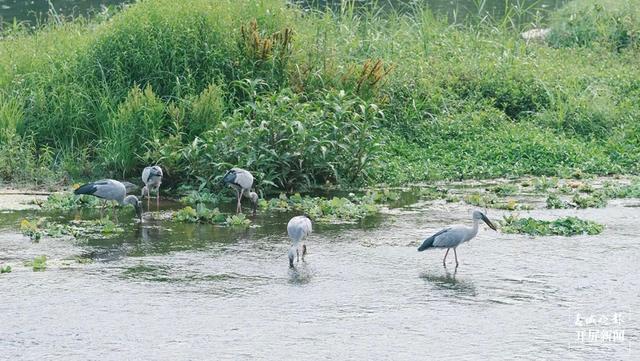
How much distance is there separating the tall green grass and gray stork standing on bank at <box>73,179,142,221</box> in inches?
45.5

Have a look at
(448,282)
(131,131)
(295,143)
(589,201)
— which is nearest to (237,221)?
(295,143)

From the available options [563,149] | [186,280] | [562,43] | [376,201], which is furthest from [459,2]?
[186,280]

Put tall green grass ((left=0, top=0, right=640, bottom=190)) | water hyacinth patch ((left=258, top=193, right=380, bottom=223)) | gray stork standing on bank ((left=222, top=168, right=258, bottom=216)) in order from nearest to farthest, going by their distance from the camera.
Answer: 1. water hyacinth patch ((left=258, top=193, right=380, bottom=223))
2. gray stork standing on bank ((left=222, top=168, right=258, bottom=216))
3. tall green grass ((left=0, top=0, right=640, bottom=190))

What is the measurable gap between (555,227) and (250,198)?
3.10 m

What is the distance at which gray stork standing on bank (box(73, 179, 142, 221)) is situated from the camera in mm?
11625

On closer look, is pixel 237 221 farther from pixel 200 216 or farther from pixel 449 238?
pixel 449 238

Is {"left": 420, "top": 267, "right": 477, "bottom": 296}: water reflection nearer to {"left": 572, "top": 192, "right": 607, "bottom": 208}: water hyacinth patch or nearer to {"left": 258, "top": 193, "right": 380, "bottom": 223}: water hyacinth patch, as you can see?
{"left": 258, "top": 193, "right": 380, "bottom": 223}: water hyacinth patch

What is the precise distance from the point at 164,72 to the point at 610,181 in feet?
17.6

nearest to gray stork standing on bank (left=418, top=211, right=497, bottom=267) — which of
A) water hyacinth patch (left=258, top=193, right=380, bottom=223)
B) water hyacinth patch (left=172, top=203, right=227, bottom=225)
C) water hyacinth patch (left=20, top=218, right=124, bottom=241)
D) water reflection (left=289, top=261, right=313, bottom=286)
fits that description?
water reflection (left=289, top=261, right=313, bottom=286)

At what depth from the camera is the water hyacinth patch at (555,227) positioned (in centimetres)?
1105

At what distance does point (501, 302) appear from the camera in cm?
905

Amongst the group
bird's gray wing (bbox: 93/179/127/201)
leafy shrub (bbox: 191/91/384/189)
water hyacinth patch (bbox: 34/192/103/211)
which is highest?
leafy shrub (bbox: 191/91/384/189)

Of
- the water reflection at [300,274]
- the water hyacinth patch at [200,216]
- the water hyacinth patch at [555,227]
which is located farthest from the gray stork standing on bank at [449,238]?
the water hyacinth patch at [200,216]

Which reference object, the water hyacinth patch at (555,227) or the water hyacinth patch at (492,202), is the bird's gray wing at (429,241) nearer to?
the water hyacinth patch at (555,227)
